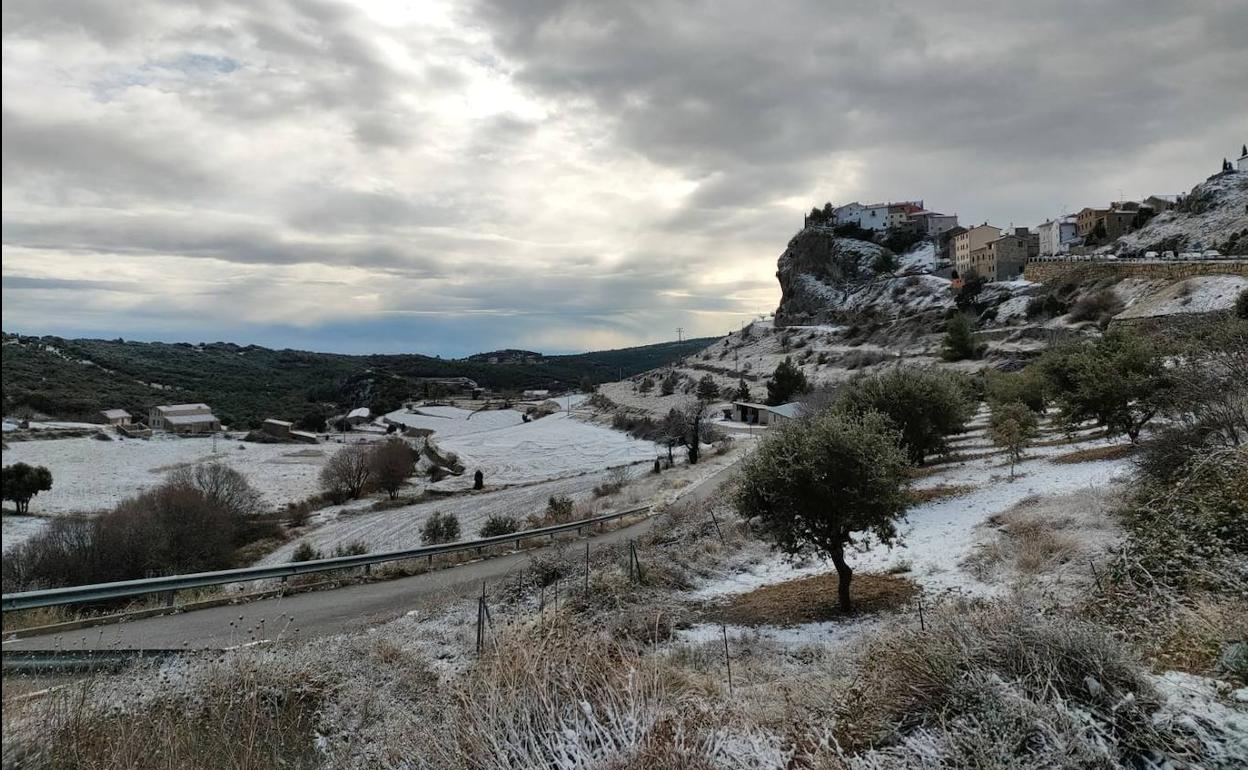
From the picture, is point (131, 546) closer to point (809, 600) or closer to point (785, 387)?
point (809, 600)

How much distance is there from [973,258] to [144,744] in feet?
401

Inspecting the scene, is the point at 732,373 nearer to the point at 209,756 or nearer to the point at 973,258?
the point at 973,258

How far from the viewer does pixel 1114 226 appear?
327ft

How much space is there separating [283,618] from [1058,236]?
127325mm

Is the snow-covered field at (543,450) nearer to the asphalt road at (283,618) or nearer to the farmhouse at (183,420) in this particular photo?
the farmhouse at (183,420)

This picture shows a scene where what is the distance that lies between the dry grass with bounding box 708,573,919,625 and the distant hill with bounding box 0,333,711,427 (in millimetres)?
11657

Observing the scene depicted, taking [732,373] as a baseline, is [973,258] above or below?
above

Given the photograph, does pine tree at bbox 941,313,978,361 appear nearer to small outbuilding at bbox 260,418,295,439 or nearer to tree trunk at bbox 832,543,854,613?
tree trunk at bbox 832,543,854,613

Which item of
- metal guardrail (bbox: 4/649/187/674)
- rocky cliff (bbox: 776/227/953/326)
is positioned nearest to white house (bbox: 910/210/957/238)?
rocky cliff (bbox: 776/227/953/326)

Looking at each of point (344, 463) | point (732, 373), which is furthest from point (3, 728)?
point (732, 373)

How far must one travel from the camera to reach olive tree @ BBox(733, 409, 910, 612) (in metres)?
13.1

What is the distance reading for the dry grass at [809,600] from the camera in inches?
505

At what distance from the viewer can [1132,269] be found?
204ft

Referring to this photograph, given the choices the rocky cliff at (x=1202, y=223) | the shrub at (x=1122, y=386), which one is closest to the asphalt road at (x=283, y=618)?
the shrub at (x=1122, y=386)
